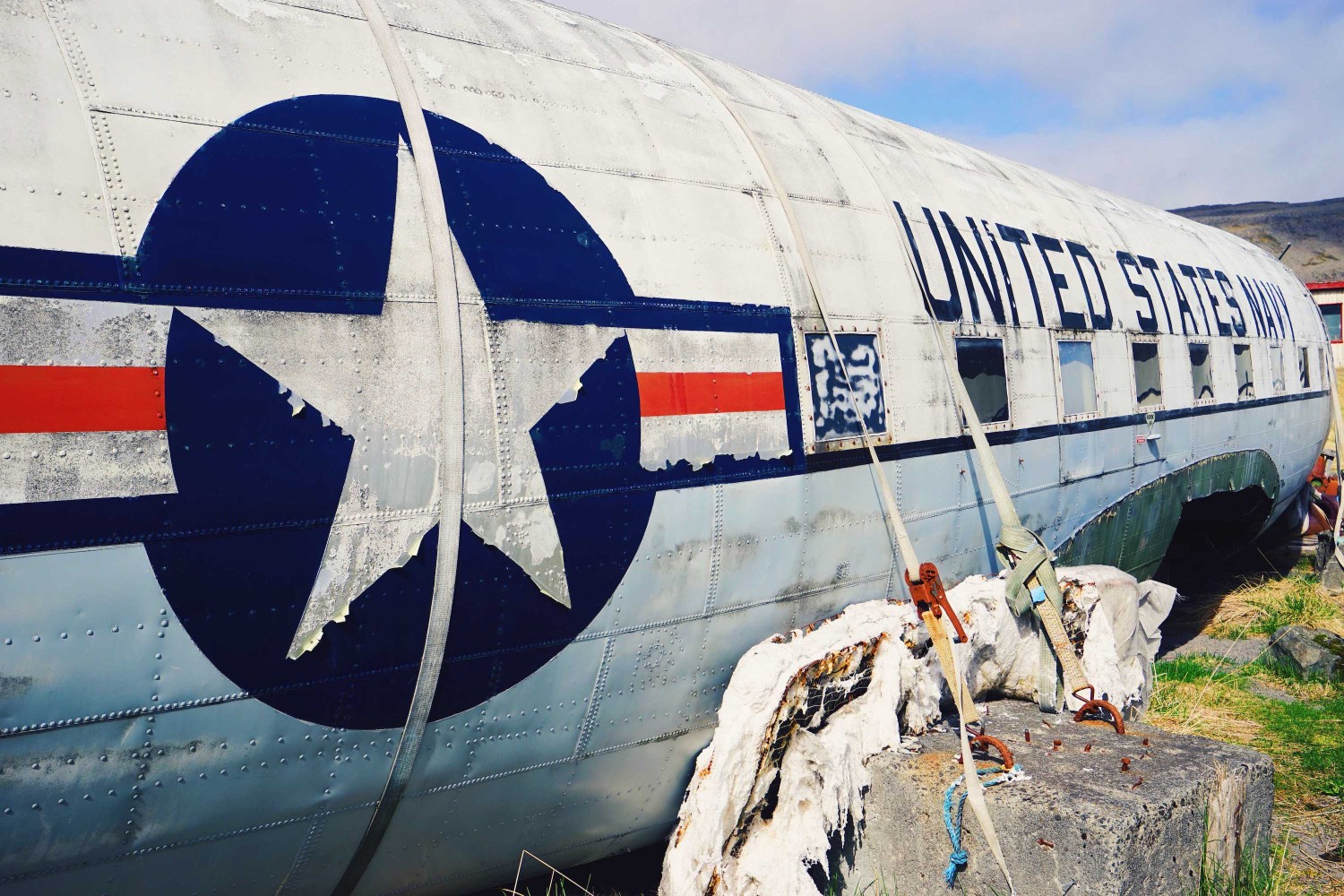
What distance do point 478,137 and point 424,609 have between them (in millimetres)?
1809

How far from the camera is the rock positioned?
8.45m

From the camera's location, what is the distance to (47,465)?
9.00ft

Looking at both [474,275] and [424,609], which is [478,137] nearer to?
[474,275]

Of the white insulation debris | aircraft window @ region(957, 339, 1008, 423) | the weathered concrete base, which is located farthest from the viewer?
aircraft window @ region(957, 339, 1008, 423)

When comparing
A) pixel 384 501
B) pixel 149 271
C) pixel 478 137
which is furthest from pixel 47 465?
pixel 478 137

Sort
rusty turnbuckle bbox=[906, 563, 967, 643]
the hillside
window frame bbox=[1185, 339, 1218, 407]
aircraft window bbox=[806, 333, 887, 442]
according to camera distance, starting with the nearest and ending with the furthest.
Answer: rusty turnbuckle bbox=[906, 563, 967, 643] → aircraft window bbox=[806, 333, 887, 442] → window frame bbox=[1185, 339, 1218, 407] → the hillside

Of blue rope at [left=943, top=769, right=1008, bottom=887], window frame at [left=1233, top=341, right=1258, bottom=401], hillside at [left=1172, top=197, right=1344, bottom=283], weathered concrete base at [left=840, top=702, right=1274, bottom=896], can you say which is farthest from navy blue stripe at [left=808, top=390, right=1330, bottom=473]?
hillside at [left=1172, top=197, right=1344, bottom=283]

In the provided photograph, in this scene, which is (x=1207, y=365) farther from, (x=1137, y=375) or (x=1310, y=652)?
(x=1310, y=652)

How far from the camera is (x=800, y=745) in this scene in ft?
13.6

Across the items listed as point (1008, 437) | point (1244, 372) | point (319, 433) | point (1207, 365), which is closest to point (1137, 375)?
point (1207, 365)

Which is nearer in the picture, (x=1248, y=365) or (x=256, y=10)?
(x=256, y=10)

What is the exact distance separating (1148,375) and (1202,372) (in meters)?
1.45

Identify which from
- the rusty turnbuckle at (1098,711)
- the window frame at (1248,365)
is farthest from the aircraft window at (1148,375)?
the rusty turnbuckle at (1098,711)

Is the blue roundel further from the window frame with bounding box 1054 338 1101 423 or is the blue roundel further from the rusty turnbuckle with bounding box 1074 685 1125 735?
the window frame with bounding box 1054 338 1101 423
